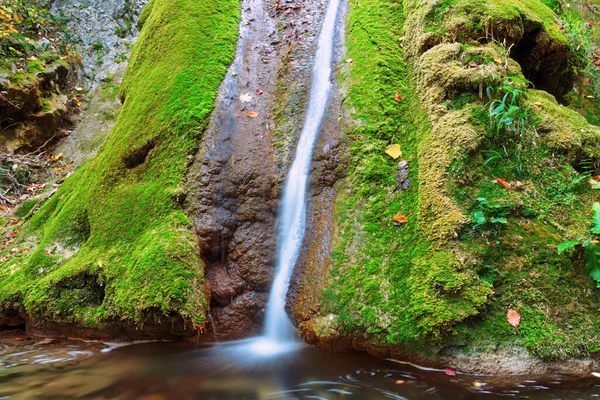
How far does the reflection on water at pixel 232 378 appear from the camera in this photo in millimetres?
2404

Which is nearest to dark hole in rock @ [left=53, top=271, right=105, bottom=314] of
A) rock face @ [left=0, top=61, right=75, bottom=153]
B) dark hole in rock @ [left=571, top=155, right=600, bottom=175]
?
dark hole in rock @ [left=571, top=155, right=600, bottom=175]

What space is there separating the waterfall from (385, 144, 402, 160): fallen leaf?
0.84 meters

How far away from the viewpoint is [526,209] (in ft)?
9.71

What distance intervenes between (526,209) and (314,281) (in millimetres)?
1854

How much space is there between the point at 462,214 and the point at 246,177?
2235 mm

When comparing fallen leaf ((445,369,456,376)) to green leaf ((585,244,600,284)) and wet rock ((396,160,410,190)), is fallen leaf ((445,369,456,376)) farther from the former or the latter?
wet rock ((396,160,410,190))

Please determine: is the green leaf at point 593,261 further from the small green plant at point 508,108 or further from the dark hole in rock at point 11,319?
the dark hole in rock at point 11,319

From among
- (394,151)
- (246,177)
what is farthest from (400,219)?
(246,177)

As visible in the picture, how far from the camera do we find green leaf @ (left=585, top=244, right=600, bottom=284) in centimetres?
264

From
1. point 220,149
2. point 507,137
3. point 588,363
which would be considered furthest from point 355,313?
point 220,149

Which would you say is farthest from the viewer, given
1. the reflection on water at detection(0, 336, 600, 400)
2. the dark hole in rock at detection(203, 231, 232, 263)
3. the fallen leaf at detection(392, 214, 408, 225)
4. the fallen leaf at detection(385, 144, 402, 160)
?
the dark hole in rock at detection(203, 231, 232, 263)

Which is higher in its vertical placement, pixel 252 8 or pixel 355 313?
pixel 252 8

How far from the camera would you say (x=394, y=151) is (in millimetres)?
3750

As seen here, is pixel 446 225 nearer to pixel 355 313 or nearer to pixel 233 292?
pixel 355 313
